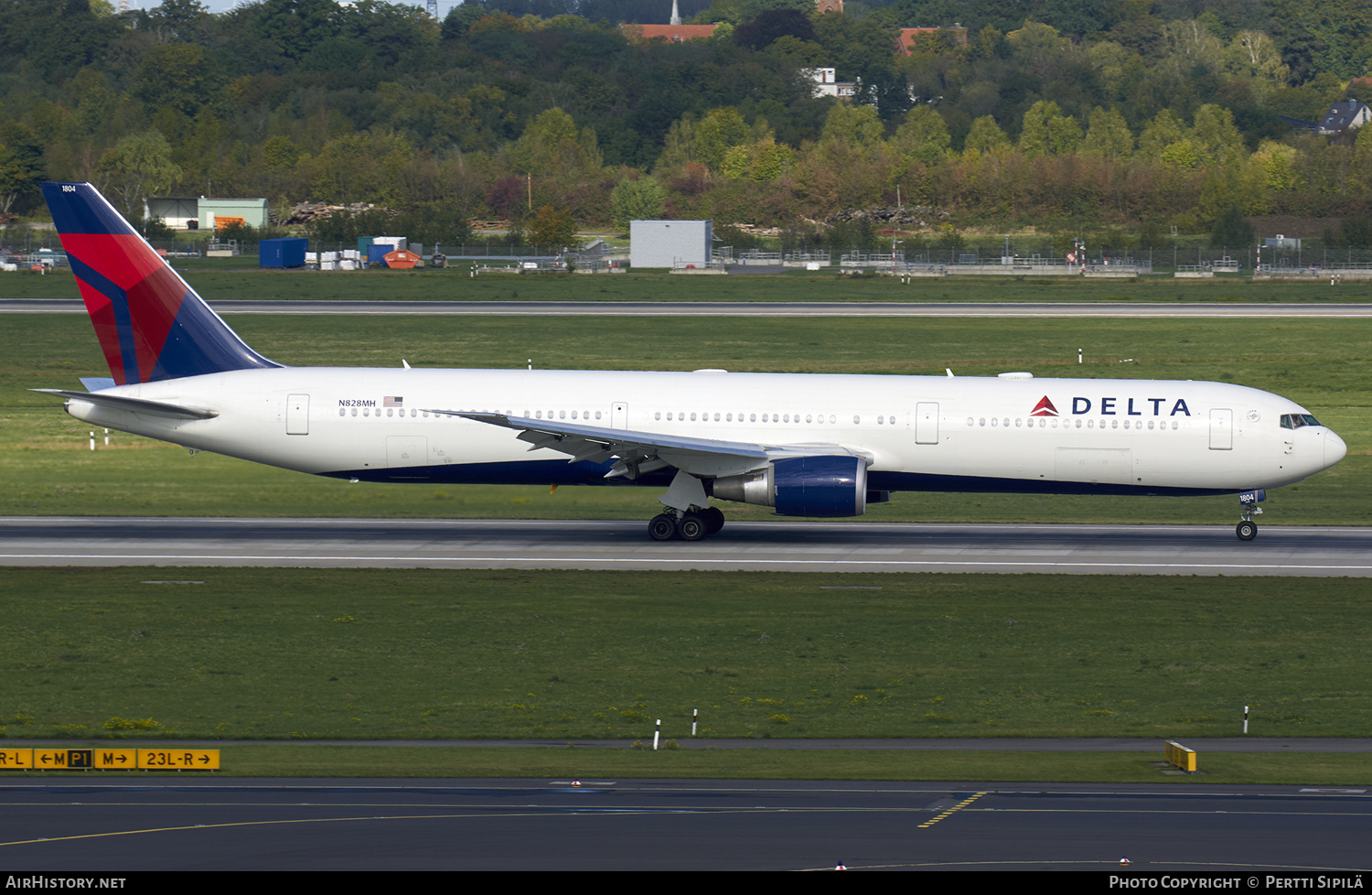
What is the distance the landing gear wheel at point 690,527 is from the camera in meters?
39.9

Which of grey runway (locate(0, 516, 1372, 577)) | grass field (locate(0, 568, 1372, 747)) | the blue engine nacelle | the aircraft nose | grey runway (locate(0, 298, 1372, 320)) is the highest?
grey runway (locate(0, 298, 1372, 320))

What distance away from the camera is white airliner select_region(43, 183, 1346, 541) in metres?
39.2

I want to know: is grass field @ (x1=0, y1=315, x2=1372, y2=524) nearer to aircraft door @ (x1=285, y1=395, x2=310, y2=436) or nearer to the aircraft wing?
the aircraft wing

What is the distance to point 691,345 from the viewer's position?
7931 centimetres

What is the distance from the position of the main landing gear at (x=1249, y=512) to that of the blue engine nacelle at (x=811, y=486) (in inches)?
421

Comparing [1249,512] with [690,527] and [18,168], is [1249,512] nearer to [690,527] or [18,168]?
[690,527]

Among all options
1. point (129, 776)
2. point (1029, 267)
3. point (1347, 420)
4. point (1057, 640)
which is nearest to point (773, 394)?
point (1057, 640)

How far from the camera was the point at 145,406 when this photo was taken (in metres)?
39.2

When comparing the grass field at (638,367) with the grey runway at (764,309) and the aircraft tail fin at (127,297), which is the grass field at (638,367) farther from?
the aircraft tail fin at (127,297)

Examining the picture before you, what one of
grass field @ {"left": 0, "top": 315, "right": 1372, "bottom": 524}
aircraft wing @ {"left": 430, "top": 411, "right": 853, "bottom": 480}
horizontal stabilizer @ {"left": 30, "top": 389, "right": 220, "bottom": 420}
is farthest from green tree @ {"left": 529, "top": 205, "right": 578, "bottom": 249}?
aircraft wing @ {"left": 430, "top": 411, "right": 853, "bottom": 480}

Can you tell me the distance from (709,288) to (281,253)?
1719 inches

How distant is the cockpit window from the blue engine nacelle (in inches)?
443

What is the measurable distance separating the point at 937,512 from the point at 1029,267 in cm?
9319

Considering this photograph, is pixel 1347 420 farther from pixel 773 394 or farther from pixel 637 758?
pixel 637 758
